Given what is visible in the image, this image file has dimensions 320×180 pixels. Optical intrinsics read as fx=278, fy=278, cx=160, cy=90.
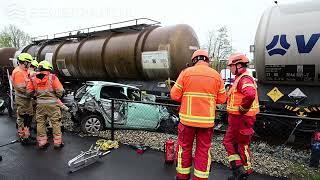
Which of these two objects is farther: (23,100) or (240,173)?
(23,100)

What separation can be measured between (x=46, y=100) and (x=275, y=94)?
550cm

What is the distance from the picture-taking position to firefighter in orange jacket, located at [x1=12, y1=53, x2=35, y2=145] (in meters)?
6.28

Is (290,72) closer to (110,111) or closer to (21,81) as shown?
(110,111)

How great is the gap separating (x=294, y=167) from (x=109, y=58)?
315 inches

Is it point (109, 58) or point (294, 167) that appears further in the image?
point (109, 58)

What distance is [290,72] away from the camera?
265 inches

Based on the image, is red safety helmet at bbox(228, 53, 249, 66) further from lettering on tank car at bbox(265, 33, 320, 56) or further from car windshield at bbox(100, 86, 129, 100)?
car windshield at bbox(100, 86, 129, 100)

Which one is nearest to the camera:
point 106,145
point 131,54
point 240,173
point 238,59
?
point 240,173

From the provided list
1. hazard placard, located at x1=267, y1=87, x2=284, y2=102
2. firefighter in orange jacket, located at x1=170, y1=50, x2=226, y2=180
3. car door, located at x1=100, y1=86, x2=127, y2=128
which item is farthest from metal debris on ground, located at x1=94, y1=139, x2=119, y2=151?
hazard placard, located at x1=267, y1=87, x2=284, y2=102

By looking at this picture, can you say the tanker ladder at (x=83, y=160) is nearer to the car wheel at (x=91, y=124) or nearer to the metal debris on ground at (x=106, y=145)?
the metal debris on ground at (x=106, y=145)

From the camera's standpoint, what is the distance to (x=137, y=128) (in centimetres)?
774

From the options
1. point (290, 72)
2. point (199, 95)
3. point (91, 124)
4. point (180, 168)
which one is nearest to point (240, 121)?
point (199, 95)

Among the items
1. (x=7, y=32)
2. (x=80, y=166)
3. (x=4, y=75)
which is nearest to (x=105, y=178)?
(x=80, y=166)

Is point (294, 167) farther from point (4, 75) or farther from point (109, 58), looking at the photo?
point (4, 75)
